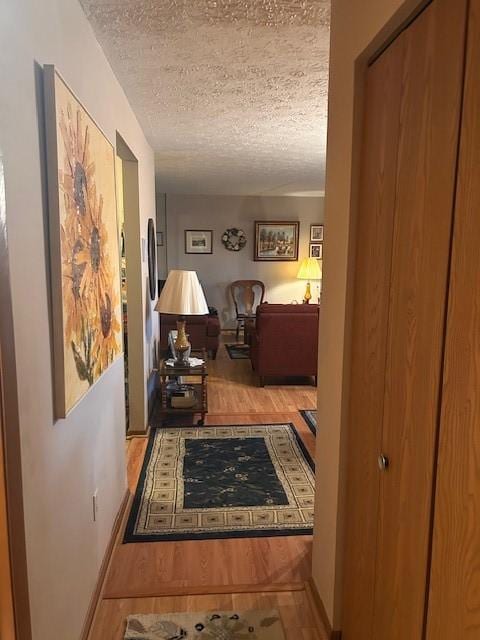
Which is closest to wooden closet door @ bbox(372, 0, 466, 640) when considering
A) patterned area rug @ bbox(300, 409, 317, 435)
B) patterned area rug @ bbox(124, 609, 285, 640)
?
patterned area rug @ bbox(124, 609, 285, 640)

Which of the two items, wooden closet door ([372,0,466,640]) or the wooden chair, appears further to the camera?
the wooden chair

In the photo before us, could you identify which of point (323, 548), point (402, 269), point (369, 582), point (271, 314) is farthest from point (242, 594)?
point (271, 314)

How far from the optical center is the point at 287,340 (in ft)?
15.8

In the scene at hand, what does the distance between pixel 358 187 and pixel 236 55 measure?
3.93ft

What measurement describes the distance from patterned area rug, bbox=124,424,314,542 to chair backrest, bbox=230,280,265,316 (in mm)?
4210

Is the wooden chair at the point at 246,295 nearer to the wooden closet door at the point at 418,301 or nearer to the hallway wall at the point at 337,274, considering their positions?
the hallway wall at the point at 337,274

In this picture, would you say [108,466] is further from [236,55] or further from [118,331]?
[236,55]

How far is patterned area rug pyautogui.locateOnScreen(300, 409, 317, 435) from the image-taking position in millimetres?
3827

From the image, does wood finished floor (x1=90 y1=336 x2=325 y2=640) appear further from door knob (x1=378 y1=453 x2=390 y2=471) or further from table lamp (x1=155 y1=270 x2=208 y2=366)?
table lamp (x1=155 y1=270 x2=208 y2=366)

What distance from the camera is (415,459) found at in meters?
1.05

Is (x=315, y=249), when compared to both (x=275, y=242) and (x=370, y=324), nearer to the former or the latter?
(x=275, y=242)

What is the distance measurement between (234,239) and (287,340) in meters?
3.48

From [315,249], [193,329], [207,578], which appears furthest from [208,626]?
[315,249]

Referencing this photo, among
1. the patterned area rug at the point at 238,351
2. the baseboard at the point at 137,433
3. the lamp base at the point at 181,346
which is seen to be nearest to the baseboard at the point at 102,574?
the baseboard at the point at 137,433
